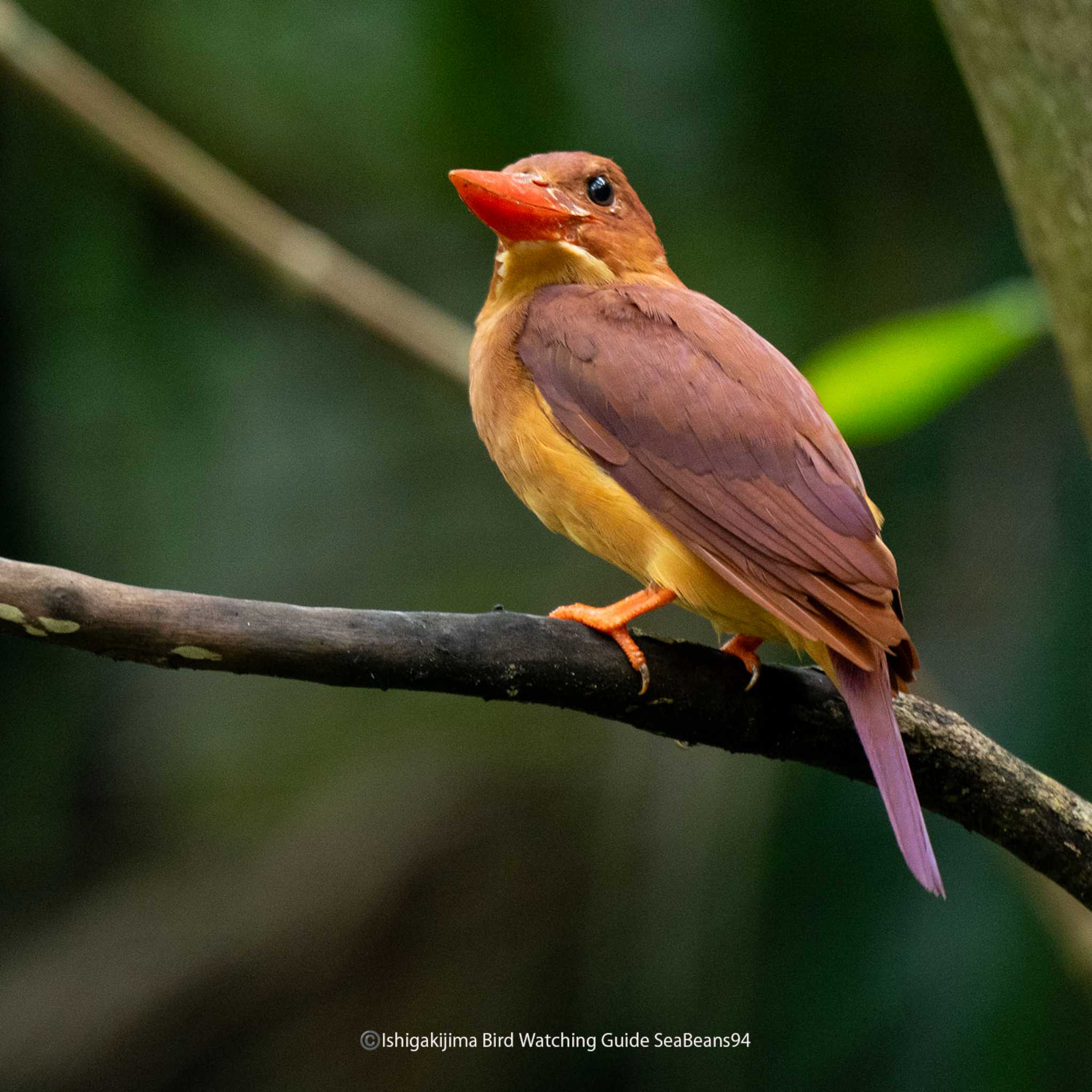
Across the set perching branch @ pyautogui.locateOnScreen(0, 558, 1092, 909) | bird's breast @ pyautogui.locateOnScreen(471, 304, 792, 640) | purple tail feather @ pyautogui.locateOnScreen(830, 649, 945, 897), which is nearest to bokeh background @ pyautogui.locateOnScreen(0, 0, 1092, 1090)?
bird's breast @ pyautogui.locateOnScreen(471, 304, 792, 640)

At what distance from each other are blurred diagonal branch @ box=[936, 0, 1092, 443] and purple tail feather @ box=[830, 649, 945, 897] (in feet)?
2.12

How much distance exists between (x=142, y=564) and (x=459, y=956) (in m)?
1.65

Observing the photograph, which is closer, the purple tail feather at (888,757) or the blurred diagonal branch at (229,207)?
the purple tail feather at (888,757)

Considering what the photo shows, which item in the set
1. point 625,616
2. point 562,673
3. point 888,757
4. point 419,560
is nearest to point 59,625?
point 562,673

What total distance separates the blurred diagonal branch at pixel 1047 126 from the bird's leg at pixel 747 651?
629 mm

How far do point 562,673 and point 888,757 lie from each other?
41cm

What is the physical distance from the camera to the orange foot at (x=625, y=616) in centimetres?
167

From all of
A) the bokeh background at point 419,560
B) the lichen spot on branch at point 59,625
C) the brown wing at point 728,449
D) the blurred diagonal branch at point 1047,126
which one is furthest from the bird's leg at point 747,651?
the bokeh background at point 419,560

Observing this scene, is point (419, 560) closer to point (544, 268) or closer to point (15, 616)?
point (544, 268)

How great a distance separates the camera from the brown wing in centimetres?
172

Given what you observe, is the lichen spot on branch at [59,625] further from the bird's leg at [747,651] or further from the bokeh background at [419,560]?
the bokeh background at [419,560]

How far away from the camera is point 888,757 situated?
1.54 meters

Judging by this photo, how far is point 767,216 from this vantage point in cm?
409

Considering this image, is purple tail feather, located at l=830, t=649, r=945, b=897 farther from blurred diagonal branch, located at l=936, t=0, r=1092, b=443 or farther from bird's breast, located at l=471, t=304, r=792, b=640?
blurred diagonal branch, located at l=936, t=0, r=1092, b=443
